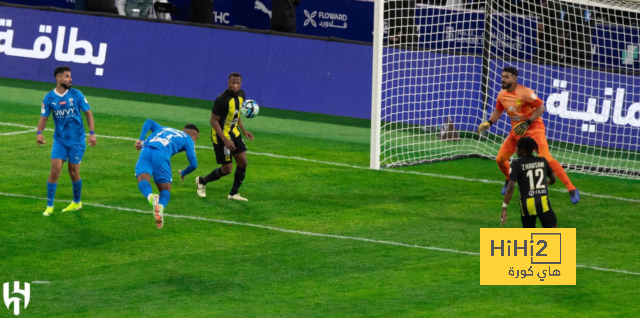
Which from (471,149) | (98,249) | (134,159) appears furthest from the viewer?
(471,149)

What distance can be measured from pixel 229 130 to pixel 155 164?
2.82 m

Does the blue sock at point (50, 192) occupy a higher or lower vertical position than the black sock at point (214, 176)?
lower

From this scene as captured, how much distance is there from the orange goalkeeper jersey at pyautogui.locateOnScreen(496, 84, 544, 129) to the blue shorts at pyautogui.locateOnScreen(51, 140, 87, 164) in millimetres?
6588

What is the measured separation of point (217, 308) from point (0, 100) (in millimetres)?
15680

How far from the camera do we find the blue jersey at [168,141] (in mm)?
13406

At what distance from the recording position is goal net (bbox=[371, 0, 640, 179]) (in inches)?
808

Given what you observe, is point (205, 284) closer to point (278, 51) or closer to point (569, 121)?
point (569, 121)

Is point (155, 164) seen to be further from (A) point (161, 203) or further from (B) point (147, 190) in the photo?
(A) point (161, 203)

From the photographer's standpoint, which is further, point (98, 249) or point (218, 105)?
point (218, 105)

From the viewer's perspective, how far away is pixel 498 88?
2264cm

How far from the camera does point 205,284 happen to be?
11.8 m

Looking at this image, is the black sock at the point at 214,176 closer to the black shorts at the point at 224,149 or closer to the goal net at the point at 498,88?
the black shorts at the point at 224,149

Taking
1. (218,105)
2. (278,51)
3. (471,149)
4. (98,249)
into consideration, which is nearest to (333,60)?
(278,51)

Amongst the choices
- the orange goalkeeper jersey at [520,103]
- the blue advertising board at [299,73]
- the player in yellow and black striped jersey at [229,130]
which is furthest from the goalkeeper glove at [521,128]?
the blue advertising board at [299,73]
